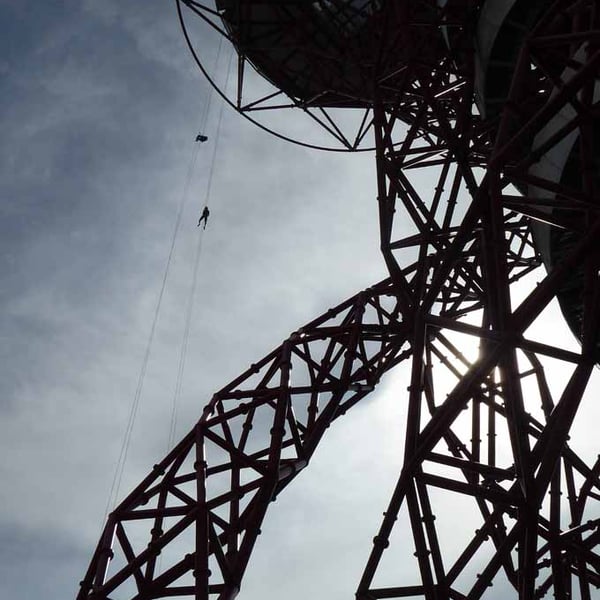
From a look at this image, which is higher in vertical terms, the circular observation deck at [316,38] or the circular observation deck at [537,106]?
the circular observation deck at [316,38]

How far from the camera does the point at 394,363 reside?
1641 centimetres

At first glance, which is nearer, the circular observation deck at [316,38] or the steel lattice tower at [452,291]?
the steel lattice tower at [452,291]

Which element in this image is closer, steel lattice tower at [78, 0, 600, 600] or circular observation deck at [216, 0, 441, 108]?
steel lattice tower at [78, 0, 600, 600]

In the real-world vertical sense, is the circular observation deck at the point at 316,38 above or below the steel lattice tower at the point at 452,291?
above

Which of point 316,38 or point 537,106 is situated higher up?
point 316,38

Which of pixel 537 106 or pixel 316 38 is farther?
pixel 316 38

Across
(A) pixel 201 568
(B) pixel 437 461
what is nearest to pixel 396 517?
(B) pixel 437 461

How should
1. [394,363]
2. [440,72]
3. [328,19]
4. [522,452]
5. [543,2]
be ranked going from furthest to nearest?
[328,19] < [394,363] < [440,72] < [543,2] < [522,452]

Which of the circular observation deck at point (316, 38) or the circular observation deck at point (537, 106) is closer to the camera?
the circular observation deck at point (537, 106)

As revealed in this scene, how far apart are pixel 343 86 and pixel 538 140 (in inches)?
380

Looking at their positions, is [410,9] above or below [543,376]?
above

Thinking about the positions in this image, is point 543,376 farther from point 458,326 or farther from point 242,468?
point 242,468

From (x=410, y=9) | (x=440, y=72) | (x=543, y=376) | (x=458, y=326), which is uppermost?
(x=410, y=9)

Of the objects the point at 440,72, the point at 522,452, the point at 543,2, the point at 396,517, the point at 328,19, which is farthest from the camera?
the point at 328,19
